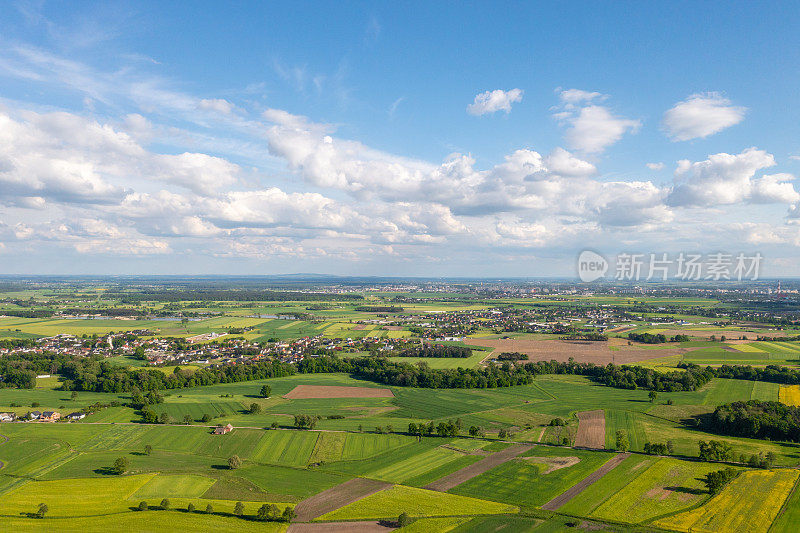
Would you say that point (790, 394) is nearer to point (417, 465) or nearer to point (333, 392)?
point (417, 465)

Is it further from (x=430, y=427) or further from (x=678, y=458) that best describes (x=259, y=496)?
(x=678, y=458)

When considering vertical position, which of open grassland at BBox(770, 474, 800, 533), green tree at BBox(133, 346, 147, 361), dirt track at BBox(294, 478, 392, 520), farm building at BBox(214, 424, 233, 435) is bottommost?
A: green tree at BBox(133, 346, 147, 361)

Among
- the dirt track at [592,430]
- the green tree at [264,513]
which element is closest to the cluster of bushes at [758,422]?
the dirt track at [592,430]

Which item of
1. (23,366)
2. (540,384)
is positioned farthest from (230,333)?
(540,384)

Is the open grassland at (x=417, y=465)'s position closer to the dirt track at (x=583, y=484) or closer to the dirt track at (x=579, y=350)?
the dirt track at (x=583, y=484)

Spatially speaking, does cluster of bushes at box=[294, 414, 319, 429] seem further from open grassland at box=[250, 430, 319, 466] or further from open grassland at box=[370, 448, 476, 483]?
open grassland at box=[370, 448, 476, 483]

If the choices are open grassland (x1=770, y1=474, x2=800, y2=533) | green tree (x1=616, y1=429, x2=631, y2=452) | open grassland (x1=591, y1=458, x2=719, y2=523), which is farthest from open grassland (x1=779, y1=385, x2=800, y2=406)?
open grassland (x1=770, y1=474, x2=800, y2=533)
